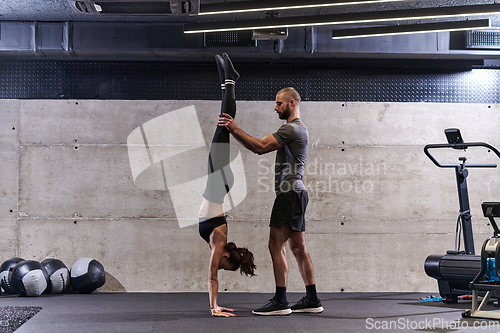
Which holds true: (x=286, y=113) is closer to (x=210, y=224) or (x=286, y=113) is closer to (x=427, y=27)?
(x=210, y=224)

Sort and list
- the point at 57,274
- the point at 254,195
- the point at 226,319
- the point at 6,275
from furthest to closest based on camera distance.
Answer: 1. the point at 254,195
2. the point at 57,274
3. the point at 6,275
4. the point at 226,319

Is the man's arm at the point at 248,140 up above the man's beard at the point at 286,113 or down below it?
below

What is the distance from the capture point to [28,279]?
4.67m

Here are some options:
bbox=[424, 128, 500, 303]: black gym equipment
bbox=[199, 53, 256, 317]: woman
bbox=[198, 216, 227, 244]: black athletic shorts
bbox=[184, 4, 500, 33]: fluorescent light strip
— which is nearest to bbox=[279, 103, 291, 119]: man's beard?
bbox=[199, 53, 256, 317]: woman

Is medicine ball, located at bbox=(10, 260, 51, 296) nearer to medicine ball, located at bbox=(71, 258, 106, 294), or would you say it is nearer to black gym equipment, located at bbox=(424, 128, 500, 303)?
medicine ball, located at bbox=(71, 258, 106, 294)

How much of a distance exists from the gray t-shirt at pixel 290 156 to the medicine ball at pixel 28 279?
2.78 meters

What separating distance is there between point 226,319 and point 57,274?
2.29 metres

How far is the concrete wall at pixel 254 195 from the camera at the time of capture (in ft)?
18.0

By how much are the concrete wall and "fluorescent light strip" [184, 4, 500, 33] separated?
44.5 inches

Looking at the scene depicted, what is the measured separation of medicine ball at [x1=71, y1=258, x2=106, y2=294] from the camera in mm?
4961

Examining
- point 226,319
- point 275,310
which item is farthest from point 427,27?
point 226,319

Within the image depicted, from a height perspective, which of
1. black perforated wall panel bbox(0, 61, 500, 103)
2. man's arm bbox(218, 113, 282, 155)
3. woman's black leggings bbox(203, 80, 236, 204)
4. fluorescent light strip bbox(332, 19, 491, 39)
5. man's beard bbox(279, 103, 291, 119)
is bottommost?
woman's black leggings bbox(203, 80, 236, 204)

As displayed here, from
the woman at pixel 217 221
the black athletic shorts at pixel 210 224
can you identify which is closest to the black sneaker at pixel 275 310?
the woman at pixel 217 221

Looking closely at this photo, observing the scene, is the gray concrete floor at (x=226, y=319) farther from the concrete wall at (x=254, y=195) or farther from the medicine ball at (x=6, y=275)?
the concrete wall at (x=254, y=195)
